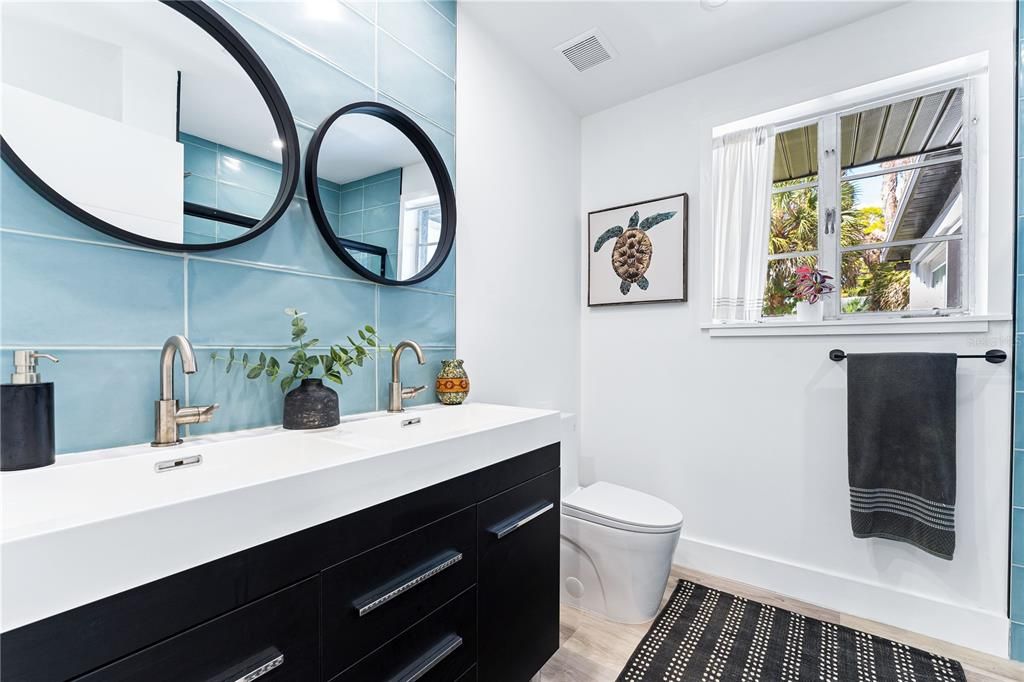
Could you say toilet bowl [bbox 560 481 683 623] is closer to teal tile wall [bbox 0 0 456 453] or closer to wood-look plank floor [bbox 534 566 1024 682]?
wood-look plank floor [bbox 534 566 1024 682]

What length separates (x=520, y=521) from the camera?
1296 mm

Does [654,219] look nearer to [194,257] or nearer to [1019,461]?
[1019,461]

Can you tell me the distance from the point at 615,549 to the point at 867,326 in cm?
139

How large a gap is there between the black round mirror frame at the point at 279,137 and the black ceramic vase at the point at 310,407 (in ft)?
1.35

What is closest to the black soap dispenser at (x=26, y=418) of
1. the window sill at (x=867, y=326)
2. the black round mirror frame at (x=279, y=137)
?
the black round mirror frame at (x=279, y=137)

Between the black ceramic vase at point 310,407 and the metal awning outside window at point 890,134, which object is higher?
the metal awning outside window at point 890,134

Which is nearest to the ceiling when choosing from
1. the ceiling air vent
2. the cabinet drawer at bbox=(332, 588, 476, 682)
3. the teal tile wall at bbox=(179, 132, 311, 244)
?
the ceiling air vent

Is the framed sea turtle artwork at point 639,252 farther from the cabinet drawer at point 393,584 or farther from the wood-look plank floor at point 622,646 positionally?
the cabinet drawer at point 393,584

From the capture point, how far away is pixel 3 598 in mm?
483

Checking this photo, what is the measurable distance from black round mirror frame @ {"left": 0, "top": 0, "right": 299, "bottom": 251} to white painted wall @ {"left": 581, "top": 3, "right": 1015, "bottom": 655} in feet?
2.46

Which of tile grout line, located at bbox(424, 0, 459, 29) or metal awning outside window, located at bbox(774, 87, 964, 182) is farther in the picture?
metal awning outside window, located at bbox(774, 87, 964, 182)

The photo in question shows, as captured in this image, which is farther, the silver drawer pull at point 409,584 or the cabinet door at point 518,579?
the cabinet door at point 518,579

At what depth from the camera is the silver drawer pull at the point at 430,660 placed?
95 centimetres

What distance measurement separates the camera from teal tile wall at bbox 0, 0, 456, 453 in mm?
903
